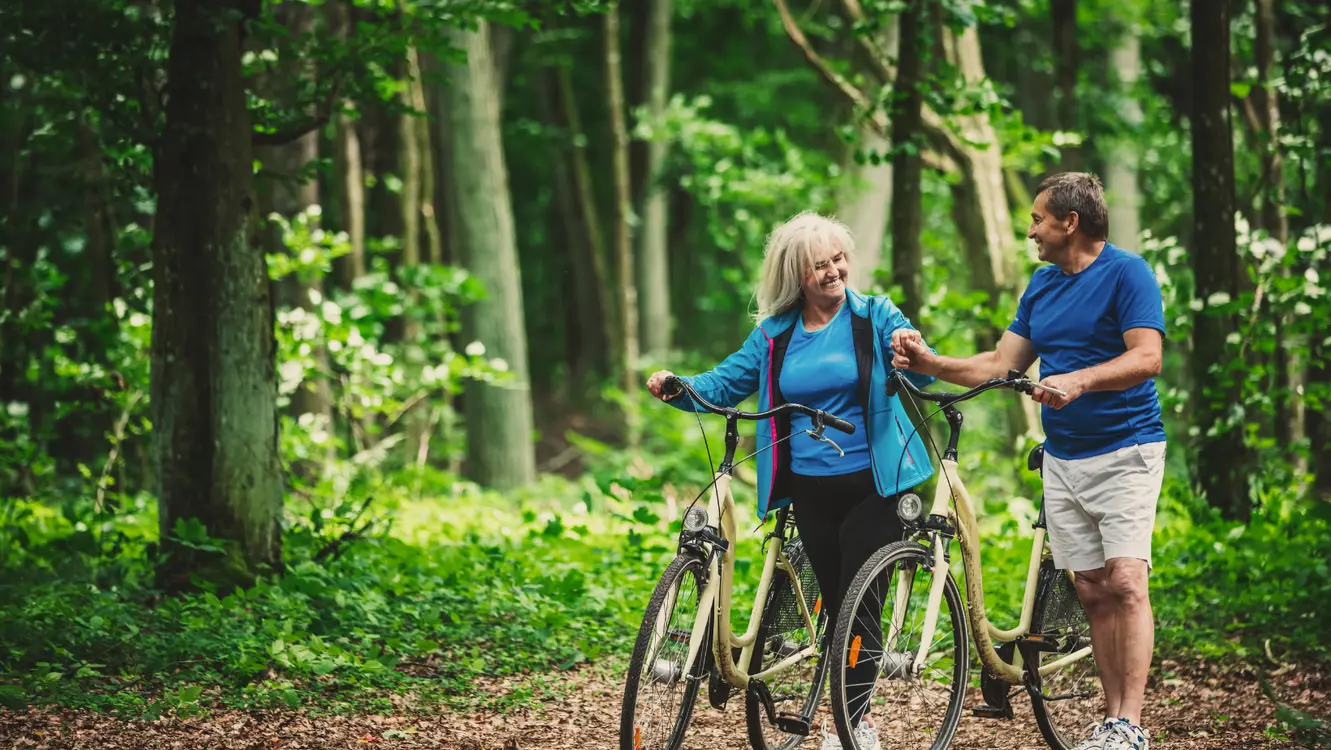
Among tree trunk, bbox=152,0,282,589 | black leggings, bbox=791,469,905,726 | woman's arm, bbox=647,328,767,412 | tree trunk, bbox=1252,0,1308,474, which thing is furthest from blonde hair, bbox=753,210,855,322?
tree trunk, bbox=1252,0,1308,474

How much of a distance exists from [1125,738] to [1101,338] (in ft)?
4.56

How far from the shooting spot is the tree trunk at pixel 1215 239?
7.94 meters

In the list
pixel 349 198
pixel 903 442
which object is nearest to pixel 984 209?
pixel 903 442

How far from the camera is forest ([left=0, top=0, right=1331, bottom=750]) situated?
5.64 meters

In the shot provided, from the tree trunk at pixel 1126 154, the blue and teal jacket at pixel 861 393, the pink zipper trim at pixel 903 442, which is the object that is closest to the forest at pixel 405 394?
the blue and teal jacket at pixel 861 393

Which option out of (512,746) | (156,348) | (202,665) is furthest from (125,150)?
(512,746)

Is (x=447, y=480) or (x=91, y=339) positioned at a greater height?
(x=91, y=339)

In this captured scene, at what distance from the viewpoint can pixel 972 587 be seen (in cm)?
455

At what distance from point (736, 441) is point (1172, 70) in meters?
20.0

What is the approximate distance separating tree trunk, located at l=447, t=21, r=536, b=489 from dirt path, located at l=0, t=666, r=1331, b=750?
7.38 metres

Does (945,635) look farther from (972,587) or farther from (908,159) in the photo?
(908,159)

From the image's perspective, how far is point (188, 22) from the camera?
6.58 metres

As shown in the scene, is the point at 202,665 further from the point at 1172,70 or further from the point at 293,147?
the point at 1172,70

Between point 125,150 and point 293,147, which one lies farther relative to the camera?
point 293,147
